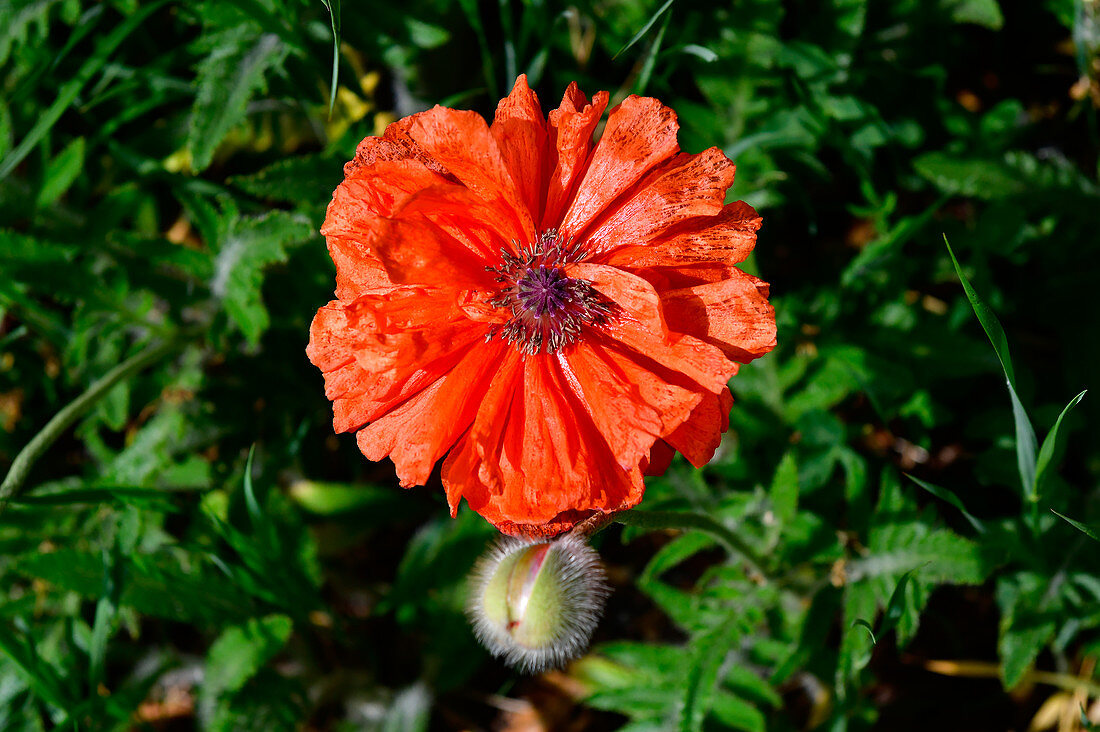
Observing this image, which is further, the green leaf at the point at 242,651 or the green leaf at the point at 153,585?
the green leaf at the point at 242,651

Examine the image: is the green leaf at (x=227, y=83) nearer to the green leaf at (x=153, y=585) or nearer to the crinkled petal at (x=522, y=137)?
the crinkled petal at (x=522, y=137)

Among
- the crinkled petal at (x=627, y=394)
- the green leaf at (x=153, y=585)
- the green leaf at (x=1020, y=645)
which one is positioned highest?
the crinkled petal at (x=627, y=394)

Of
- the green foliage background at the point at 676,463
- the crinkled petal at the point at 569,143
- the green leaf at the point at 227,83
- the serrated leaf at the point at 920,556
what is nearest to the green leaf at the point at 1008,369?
the green foliage background at the point at 676,463

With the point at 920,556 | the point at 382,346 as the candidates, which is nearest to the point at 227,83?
the point at 382,346

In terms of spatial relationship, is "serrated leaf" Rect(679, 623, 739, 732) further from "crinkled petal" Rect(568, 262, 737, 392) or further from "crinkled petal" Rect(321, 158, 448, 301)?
"crinkled petal" Rect(321, 158, 448, 301)

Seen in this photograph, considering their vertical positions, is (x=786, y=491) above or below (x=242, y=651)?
above

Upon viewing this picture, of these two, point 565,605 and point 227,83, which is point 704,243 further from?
point 227,83

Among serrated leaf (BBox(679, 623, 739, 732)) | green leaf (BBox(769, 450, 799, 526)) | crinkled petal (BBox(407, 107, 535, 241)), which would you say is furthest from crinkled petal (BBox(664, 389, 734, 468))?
serrated leaf (BBox(679, 623, 739, 732))
